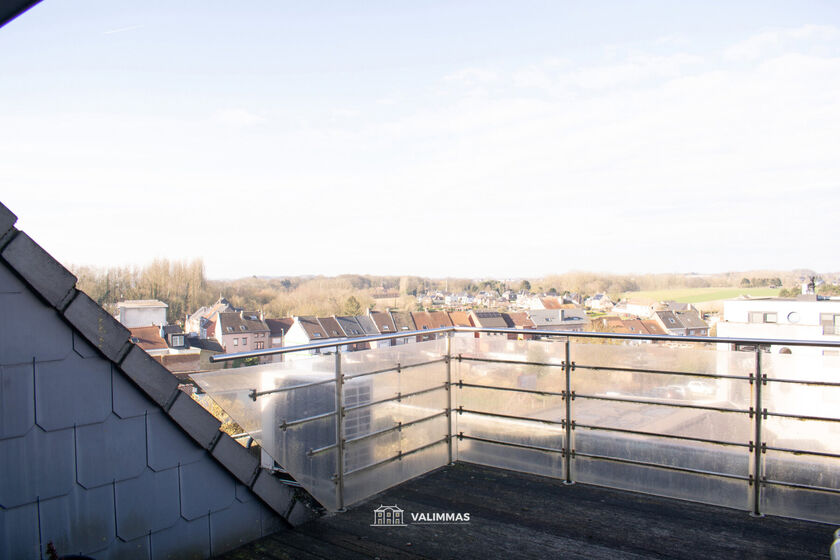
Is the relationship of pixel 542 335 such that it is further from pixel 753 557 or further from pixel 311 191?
pixel 311 191

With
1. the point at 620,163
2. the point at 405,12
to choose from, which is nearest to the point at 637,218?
the point at 620,163

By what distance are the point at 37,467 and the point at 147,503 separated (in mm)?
496

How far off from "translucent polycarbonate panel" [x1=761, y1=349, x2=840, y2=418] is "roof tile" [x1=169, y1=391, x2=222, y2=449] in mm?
3177

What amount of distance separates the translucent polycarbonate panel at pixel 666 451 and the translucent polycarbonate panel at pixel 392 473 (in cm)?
107

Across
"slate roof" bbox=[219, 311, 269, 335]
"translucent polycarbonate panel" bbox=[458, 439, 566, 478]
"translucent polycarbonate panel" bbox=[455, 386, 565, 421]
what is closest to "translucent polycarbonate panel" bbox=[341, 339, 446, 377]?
"translucent polycarbonate panel" bbox=[455, 386, 565, 421]

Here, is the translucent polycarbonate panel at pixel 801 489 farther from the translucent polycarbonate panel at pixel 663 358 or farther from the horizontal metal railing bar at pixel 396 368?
the horizontal metal railing bar at pixel 396 368

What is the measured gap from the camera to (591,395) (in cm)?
401

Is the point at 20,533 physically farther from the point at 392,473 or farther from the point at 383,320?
the point at 383,320

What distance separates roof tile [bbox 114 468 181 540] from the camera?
2.37m

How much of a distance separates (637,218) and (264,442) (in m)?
82.7

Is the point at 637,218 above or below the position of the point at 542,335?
above

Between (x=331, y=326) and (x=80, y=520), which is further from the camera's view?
(x=331, y=326)

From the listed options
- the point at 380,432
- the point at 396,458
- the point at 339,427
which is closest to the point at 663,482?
the point at 396,458

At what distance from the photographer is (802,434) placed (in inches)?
133
